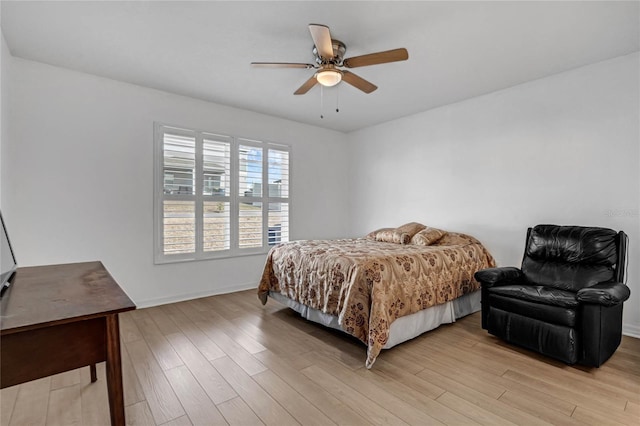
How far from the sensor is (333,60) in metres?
2.61

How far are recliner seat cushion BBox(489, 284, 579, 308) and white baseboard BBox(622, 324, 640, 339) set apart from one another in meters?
1.06

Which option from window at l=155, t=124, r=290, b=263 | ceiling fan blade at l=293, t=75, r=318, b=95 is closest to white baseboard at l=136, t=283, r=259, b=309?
window at l=155, t=124, r=290, b=263

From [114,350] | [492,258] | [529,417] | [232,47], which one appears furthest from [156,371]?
[492,258]

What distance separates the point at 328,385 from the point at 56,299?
5.43 feet

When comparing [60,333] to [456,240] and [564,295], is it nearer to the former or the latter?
[564,295]

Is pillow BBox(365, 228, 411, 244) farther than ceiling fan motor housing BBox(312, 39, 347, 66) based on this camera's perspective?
Yes

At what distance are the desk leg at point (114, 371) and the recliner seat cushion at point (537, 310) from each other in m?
2.86

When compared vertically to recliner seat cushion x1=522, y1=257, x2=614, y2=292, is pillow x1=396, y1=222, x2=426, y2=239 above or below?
above

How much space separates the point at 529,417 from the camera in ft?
5.78

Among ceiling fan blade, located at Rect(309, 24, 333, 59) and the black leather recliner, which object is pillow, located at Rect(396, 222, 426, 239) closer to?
the black leather recliner

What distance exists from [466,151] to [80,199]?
15.9 ft

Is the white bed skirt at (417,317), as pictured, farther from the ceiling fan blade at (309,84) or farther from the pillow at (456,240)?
the ceiling fan blade at (309,84)

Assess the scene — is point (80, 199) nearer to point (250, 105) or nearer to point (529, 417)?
point (250, 105)

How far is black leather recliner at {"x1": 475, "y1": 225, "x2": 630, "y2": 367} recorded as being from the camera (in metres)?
2.23
